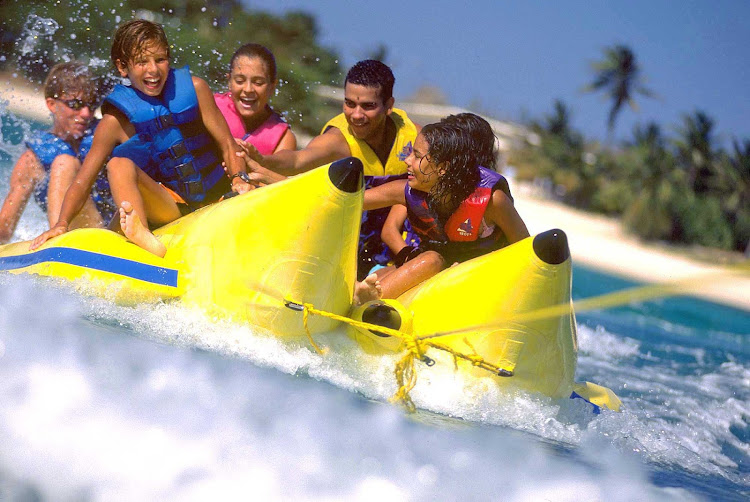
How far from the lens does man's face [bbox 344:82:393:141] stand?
3043 millimetres

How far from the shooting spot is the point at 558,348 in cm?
257

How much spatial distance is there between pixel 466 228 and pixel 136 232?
104cm

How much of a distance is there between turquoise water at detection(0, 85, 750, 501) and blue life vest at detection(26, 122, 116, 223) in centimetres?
100

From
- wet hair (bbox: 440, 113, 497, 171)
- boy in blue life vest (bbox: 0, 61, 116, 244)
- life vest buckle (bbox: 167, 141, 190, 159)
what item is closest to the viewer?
wet hair (bbox: 440, 113, 497, 171)

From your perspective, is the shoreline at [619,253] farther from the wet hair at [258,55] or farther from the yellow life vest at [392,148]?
the wet hair at [258,55]

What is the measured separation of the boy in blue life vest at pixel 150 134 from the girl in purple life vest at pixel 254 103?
19cm

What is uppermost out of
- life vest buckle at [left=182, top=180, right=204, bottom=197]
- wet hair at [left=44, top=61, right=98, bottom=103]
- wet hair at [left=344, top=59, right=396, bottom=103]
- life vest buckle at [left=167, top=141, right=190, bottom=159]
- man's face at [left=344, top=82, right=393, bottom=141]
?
wet hair at [left=344, top=59, right=396, bottom=103]

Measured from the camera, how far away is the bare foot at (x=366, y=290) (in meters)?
2.60

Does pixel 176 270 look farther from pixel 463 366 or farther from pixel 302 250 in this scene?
pixel 463 366

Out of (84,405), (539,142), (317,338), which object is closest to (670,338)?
(317,338)

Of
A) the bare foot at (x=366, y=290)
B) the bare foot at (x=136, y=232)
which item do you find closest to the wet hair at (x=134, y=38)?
the bare foot at (x=136, y=232)

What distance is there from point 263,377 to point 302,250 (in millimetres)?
390

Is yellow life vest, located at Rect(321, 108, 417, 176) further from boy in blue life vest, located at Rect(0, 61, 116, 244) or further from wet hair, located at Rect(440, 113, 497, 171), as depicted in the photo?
boy in blue life vest, located at Rect(0, 61, 116, 244)

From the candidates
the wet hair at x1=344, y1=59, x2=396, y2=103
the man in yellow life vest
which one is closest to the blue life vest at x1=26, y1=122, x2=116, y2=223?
the man in yellow life vest
